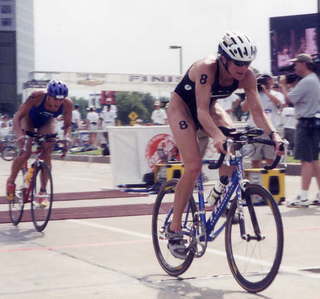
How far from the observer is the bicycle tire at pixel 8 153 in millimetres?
27133

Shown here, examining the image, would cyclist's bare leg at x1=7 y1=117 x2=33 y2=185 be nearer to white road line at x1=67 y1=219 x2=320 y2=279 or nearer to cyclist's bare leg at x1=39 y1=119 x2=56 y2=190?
cyclist's bare leg at x1=39 y1=119 x2=56 y2=190

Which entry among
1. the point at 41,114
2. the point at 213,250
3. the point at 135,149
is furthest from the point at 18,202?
the point at 135,149

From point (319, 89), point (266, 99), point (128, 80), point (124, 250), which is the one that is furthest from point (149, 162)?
point (128, 80)

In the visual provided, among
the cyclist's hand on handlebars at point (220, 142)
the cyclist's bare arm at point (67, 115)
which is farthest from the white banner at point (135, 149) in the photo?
the cyclist's hand on handlebars at point (220, 142)

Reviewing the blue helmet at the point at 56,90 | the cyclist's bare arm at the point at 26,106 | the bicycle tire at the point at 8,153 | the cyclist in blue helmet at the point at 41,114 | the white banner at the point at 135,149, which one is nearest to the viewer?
the blue helmet at the point at 56,90

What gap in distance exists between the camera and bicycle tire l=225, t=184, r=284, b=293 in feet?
16.0

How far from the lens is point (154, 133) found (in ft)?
44.6

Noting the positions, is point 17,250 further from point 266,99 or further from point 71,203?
point 266,99

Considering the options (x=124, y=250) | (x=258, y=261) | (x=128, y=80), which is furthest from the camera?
(x=128, y=80)

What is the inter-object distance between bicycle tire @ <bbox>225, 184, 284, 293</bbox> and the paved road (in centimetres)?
13

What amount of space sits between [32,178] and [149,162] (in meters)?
5.14

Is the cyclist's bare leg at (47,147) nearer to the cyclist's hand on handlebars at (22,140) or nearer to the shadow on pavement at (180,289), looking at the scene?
the cyclist's hand on handlebars at (22,140)

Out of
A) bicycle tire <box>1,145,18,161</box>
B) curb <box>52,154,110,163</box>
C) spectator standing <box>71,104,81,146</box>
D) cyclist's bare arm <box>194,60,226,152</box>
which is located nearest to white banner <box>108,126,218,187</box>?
cyclist's bare arm <box>194,60,226,152</box>

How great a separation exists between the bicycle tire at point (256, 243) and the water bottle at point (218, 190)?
0.81 ft
